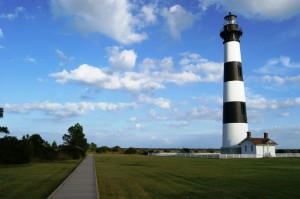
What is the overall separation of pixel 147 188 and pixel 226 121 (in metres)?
36.2

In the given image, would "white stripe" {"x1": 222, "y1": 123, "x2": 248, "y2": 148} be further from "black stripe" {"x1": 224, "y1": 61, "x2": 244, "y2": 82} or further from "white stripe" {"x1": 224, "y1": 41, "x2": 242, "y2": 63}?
"white stripe" {"x1": 224, "y1": 41, "x2": 242, "y2": 63}

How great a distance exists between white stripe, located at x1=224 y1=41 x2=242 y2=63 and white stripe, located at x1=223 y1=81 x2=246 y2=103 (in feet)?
11.0

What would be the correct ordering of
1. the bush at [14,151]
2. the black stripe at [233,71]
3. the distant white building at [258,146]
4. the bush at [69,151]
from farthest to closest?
the bush at [69,151] → the distant white building at [258,146] → the black stripe at [233,71] → the bush at [14,151]

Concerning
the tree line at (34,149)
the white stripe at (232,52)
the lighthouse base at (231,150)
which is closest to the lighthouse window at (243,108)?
the lighthouse base at (231,150)

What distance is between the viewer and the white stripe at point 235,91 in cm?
5019

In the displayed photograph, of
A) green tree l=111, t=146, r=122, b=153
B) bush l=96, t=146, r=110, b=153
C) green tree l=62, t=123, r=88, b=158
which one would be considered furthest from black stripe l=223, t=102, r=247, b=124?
bush l=96, t=146, r=110, b=153

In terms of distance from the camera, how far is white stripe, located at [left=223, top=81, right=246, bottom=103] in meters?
50.2

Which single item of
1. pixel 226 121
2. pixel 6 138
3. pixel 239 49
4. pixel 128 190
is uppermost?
pixel 239 49

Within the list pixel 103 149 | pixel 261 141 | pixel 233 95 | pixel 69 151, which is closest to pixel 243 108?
pixel 233 95

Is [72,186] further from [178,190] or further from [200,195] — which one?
[200,195]

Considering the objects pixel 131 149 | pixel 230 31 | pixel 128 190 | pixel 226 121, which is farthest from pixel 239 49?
pixel 131 149

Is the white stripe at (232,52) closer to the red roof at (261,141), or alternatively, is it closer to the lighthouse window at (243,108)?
the lighthouse window at (243,108)

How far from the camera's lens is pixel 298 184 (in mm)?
17250

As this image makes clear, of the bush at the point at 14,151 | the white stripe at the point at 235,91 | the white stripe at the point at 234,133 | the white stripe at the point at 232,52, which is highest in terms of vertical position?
the white stripe at the point at 232,52
